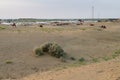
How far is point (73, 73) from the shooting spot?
700 inches

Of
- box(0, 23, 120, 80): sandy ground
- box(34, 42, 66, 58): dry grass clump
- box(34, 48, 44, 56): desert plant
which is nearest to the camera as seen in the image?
box(0, 23, 120, 80): sandy ground

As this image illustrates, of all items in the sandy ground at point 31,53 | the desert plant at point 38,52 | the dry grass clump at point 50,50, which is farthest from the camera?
the dry grass clump at point 50,50

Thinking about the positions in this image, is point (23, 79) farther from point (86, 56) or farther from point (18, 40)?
point (18, 40)

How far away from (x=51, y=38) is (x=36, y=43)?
428 cm

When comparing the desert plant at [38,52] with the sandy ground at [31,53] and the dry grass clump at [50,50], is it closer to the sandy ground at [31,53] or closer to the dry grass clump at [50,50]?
the dry grass clump at [50,50]

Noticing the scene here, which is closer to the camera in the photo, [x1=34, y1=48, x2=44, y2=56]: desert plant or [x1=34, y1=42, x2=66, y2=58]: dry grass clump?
[x1=34, y1=48, x2=44, y2=56]: desert plant

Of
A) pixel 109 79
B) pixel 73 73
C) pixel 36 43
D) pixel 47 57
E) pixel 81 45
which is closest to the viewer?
pixel 109 79

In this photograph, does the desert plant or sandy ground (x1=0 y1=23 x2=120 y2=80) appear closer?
sandy ground (x1=0 y1=23 x2=120 y2=80)

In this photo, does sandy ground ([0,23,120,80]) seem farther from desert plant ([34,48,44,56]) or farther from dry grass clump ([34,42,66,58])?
dry grass clump ([34,42,66,58])

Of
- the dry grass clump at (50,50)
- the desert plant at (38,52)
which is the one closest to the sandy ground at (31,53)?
the desert plant at (38,52)

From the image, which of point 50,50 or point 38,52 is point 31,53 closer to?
point 38,52

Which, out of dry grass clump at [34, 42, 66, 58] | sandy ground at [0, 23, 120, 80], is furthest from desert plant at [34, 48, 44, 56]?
sandy ground at [0, 23, 120, 80]

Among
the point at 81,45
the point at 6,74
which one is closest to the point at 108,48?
the point at 81,45

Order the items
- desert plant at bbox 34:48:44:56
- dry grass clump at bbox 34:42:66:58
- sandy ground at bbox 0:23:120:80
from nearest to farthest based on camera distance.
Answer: sandy ground at bbox 0:23:120:80 < desert plant at bbox 34:48:44:56 < dry grass clump at bbox 34:42:66:58
